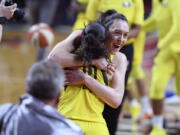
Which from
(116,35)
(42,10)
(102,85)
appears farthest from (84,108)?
(42,10)

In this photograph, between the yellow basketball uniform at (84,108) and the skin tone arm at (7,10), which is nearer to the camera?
the yellow basketball uniform at (84,108)

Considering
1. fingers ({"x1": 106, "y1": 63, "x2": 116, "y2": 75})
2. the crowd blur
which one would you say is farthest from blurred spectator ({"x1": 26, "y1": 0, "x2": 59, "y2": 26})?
fingers ({"x1": 106, "y1": 63, "x2": 116, "y2": 75})

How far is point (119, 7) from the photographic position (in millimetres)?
5941

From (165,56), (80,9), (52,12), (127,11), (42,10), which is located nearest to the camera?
(127,11)

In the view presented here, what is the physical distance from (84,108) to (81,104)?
3 centimetres

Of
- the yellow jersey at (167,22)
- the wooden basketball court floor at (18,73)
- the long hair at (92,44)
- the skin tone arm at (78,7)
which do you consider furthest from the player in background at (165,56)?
the long hair at (92,44)

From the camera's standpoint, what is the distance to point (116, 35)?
3881mm

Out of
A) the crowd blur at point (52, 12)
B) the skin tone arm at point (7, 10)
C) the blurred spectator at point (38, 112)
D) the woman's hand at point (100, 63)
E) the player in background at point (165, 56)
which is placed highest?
the skin tone arm at point (7, 10)

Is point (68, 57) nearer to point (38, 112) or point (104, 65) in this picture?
point (104, 65)

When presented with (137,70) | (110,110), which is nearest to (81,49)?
(110,110)

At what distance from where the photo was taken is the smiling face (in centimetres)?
384

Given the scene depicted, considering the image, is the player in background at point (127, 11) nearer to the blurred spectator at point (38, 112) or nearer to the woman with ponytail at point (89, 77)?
the woman with ponytail at point (89, 77)

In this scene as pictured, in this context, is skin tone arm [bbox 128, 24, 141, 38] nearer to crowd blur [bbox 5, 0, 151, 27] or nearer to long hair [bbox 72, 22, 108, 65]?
long hair [bbox 72, 22, 108, 65]

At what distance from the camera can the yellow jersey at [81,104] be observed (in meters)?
3.64
